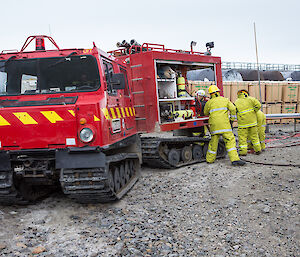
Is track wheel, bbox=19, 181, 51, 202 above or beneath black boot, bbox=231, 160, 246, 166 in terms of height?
above

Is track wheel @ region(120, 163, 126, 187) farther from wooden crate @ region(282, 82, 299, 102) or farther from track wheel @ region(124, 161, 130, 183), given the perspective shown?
wooden crate @ region(282, 82, 299, 102)

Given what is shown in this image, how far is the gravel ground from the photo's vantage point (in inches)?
155

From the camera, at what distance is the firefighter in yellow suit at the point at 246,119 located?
8805 mm

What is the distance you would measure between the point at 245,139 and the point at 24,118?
239 inches

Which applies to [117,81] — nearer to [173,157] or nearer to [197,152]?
[173,157]

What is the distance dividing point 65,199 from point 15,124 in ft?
5.73

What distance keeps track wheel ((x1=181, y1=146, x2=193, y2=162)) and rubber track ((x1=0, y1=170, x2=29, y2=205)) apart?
417 cm

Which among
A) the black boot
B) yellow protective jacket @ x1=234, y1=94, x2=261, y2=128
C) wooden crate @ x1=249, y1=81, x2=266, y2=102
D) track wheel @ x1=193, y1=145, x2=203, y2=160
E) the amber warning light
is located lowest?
the black boot

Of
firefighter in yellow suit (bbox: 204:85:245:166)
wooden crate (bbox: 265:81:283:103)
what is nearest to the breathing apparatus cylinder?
firefighter in yellow suit (bbox: 204:85:245:166)

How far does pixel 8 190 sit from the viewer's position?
4.89m

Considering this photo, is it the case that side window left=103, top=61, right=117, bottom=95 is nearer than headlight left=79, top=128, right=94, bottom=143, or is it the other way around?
headlight left=79, top=128, right=94, bottom=143

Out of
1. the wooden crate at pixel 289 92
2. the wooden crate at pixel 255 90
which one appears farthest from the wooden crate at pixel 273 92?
the wooden crate at pixel 289 92

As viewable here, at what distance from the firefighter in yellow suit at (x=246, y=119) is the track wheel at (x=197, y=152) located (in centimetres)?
109

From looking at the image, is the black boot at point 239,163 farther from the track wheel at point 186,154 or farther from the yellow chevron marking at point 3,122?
the yellow chevron marking at point 3,122
